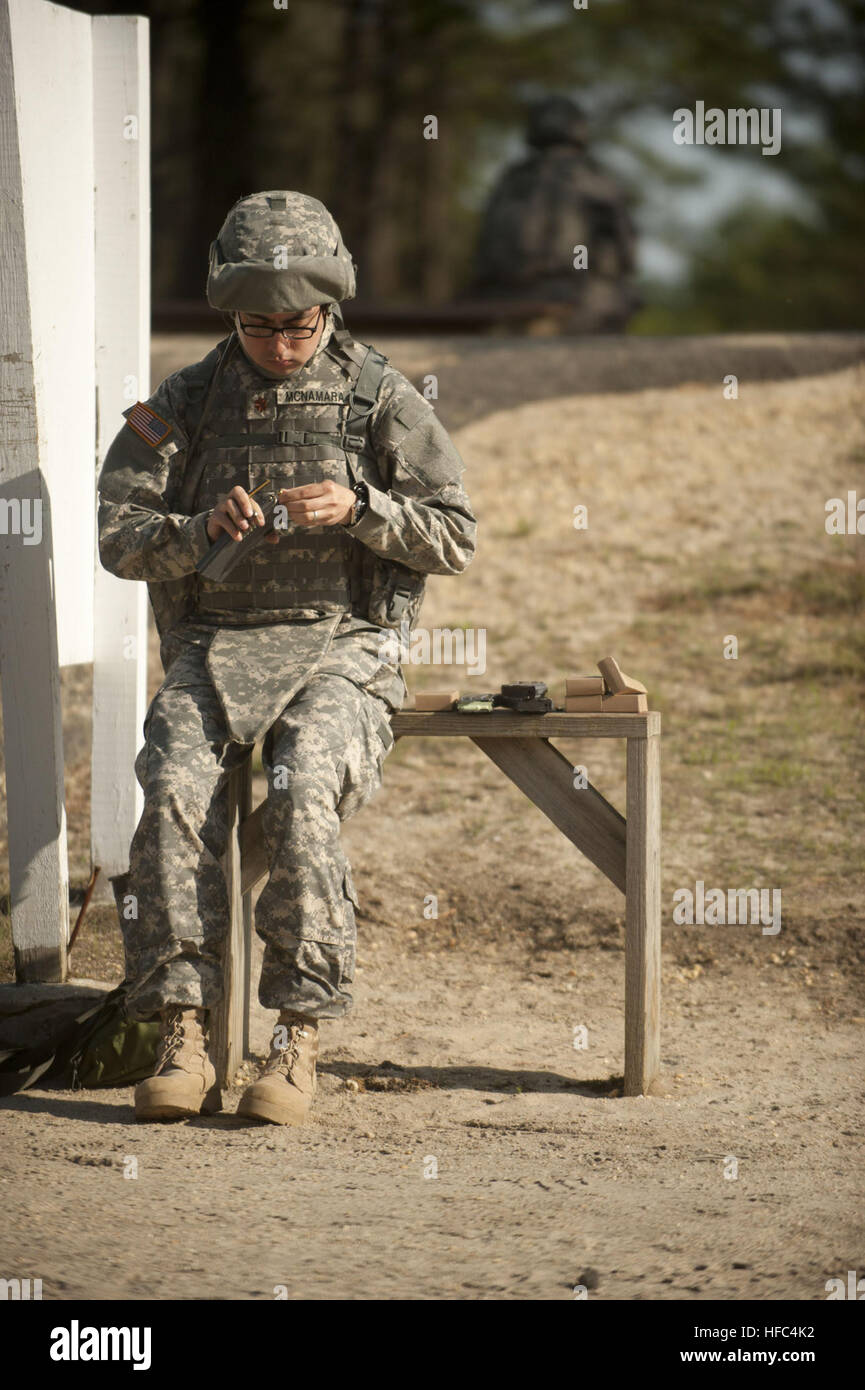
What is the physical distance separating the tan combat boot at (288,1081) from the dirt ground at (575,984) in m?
0.06

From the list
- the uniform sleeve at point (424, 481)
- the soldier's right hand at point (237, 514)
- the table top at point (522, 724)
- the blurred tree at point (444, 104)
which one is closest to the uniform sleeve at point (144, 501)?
the soldier's right hand at point (237, 514)

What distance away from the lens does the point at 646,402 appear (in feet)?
38.8

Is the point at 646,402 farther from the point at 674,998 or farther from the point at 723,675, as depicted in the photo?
the point at 674,998

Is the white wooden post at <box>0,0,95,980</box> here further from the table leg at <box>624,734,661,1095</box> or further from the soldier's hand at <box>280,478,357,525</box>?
the table leg at <box>624,734,661,1095</box>

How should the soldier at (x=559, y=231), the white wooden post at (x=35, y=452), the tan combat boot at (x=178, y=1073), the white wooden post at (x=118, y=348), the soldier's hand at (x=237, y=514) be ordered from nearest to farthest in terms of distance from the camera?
the tan combat boot at (x=178, y=1073), the soldier's hand at (x=237, y=514), the white wooden post at (x=35, y=452), the white wooden post at (x=118, y=348), the soldier at (x=559, y=231)

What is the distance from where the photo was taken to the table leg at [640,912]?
158 inches

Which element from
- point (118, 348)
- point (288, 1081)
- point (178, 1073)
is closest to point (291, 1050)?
point (288, 1081)

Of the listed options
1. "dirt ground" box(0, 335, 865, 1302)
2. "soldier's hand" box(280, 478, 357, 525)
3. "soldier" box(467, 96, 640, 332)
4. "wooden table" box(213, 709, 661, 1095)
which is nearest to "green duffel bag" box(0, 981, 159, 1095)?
"dirt ground" box(0, 335, 865, 1302)

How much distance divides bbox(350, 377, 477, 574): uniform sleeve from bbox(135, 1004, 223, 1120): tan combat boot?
1269 millimetres

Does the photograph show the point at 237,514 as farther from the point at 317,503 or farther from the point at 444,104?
the point at 444,104

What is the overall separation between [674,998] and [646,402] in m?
7.52

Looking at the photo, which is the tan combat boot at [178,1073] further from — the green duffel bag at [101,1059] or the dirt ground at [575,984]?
the green duffel bag at [101,1059]

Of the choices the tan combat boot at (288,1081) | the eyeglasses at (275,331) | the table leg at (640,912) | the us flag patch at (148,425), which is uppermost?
→ the eyeglasses at (275,331)

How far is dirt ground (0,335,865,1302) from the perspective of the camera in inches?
120
